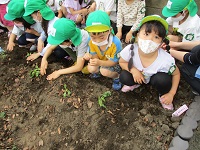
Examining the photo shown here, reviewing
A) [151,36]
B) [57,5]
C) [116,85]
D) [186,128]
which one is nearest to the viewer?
[151,36]

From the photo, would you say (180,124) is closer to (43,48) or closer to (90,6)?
(43,48)

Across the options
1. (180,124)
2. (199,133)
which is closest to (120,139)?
(180,124)

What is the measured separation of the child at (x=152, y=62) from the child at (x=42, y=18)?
1315mm

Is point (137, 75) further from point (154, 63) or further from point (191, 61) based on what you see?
point (191, 61)

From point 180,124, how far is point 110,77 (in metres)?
1.15

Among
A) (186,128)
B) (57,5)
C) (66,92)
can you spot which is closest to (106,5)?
(57,5)

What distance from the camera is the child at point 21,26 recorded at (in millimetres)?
3779

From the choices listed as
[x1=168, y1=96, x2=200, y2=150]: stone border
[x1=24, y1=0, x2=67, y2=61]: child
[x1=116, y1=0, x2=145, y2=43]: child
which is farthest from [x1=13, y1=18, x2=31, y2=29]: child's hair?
[x1=168, y1=96, x2=200, y2=150]: stone border

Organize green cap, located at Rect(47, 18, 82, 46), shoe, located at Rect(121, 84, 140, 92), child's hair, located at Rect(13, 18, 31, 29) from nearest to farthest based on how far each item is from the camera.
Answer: green cap, located at Rect(47, 18, 82, 46) → shoe, located at Rect(121, 84, 140, 92) → child's hair, located at Rect(13, 18, 31, 29)

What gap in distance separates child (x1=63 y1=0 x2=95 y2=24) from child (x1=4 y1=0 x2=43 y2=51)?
0.67 metres

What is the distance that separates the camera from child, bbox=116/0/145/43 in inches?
154

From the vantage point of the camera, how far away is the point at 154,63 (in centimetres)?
281

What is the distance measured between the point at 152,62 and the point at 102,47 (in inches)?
27.0

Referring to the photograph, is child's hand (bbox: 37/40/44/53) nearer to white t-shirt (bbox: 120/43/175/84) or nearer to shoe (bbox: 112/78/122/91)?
shoe (bbox: 112/78/122/91)
